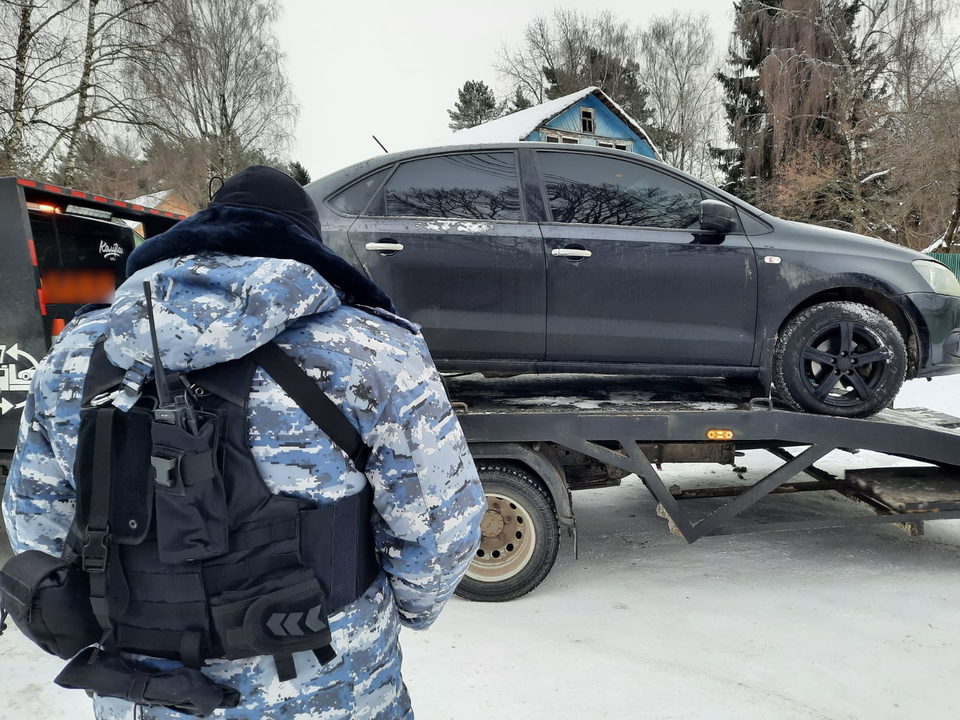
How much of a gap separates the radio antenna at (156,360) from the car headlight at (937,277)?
3.89 meters

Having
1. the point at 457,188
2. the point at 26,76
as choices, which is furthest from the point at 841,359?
the point at 26,76

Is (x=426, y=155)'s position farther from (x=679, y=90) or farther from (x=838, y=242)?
(x=679, y=90)

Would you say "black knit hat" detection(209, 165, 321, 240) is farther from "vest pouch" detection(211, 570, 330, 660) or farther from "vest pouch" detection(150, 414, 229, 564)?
"vest pouch" detection(211, 570, 330, 660)

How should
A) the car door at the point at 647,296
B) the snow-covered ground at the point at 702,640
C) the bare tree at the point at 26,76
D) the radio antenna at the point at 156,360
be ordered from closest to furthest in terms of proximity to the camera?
the radio antenna at the point at 156,360 < the snow-covered ground at the point at 702,640 < the car door at the point at 647,296 < the bare tree at the point at 26,76

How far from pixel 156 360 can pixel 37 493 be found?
43cm

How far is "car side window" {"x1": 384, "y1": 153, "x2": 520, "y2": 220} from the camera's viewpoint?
363cm

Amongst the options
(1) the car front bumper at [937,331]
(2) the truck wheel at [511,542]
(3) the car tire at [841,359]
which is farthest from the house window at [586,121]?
(2) the truck wheel at [511,542]

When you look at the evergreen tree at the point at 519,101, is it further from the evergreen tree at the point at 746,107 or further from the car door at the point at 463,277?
the car door at the point at 463,277

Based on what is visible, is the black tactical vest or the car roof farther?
the car roof

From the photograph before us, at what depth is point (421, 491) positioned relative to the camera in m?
1.27

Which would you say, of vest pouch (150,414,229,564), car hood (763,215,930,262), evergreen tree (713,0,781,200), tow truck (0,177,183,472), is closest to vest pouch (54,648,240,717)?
vest pouch (150,414,229,564)

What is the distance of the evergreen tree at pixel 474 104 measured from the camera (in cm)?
3794

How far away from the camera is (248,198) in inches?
51.7

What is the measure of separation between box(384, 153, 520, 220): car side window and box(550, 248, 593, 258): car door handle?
0.99ft
